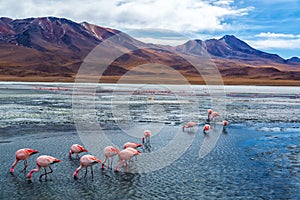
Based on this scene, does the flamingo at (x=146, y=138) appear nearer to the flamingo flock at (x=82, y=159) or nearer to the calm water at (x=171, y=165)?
the calm water at (x=171, y=165)

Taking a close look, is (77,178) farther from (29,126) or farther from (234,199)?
(29,126)

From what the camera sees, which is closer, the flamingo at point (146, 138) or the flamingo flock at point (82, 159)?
the flamingo flock at point (82, 159)

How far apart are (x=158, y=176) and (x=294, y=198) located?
418 cm

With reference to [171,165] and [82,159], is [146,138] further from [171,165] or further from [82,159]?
[82,159]

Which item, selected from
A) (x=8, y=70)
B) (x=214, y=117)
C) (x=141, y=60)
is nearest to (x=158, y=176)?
(x=214, y=117)

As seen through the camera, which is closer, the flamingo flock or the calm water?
the calm water

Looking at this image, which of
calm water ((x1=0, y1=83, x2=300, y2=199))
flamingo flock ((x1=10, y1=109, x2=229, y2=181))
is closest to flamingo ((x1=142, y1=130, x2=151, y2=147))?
calm water ((x1=0, y1=83, x2=300, y2=199))

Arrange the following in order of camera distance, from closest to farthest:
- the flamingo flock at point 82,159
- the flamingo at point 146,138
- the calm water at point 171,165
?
the calm water at point 171,165 → the flamingo flock at point 82,159 → the flamingo at point 146,138

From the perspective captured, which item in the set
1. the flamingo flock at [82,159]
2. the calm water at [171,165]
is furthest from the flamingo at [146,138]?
the flamingo flock at [82,159]

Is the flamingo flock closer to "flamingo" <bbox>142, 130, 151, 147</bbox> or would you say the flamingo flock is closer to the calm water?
the calm water

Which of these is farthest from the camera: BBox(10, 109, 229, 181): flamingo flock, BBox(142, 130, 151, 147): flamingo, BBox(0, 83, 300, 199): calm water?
BBox(142, 130, 151, 147): flamingo

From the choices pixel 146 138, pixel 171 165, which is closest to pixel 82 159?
pixel 171 165

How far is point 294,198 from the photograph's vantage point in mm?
9562

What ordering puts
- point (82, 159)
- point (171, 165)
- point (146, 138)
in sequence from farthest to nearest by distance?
point (146, 138), point (171, 165), point (82, 159)
